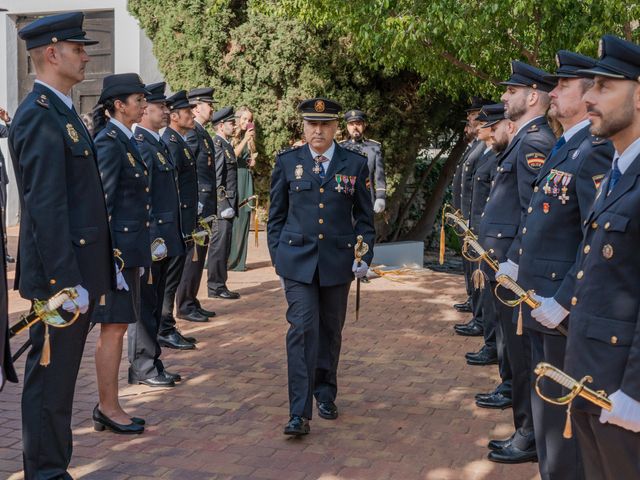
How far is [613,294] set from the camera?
314 centimetres

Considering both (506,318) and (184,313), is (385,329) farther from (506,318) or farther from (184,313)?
(506,318)

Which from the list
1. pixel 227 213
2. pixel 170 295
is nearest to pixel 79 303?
pixel 170 295

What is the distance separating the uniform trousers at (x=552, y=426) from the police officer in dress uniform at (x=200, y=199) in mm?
5243

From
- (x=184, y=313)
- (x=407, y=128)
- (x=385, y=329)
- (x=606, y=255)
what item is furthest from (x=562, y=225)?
(x=407, y=128)

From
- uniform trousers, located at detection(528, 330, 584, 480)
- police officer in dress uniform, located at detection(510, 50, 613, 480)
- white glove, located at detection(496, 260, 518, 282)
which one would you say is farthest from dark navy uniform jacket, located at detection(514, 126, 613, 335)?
white glove, located at detection(496, 260, 518, 282)

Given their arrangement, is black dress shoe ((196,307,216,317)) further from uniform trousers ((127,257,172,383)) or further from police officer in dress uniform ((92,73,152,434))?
police officer in dress uniform ((92,73,152,434))

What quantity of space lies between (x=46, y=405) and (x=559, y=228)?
2.75 meters

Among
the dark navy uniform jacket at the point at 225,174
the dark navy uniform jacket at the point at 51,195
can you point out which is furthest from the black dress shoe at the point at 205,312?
the dark navy uniform jacket at the point at 51,195

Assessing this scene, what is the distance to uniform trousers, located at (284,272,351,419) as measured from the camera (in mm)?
5711

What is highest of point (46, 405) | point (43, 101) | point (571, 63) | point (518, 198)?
point (571, 63)

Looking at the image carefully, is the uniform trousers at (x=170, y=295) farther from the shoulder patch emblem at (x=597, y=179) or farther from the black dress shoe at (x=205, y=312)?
the shoulder patch emblem at (x=597, y=179)

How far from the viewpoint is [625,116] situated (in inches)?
125

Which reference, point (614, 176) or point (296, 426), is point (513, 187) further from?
point (614, 176)

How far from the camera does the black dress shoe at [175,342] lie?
803 cm
